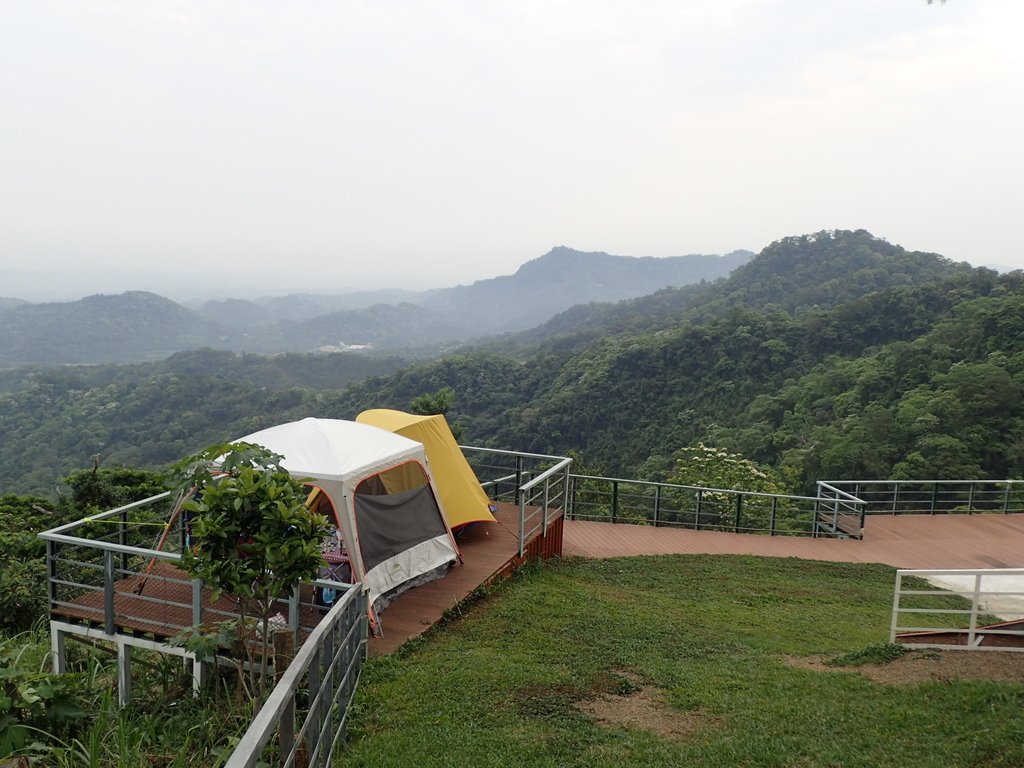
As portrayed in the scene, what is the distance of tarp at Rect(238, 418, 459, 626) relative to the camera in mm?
6664

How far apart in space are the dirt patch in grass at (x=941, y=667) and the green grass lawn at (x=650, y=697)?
0.19m

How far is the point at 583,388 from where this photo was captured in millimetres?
46688

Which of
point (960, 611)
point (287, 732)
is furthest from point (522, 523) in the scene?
point (287, 732)

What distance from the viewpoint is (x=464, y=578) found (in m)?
7.71

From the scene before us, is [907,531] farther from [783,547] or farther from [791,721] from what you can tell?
[791,721]

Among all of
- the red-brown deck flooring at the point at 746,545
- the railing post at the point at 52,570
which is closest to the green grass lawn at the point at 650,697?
the red-brown deck flooring at the point at 746,545

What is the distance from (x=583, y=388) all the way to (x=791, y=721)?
139ft

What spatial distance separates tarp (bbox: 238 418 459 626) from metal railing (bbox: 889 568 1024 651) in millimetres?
4620

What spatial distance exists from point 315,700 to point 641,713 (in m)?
2.52

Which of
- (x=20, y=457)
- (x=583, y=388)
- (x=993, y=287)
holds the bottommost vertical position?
(x=20, y=457)

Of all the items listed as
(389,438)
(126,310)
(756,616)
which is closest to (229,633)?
(389,438)

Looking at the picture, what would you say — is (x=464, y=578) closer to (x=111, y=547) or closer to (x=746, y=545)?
(x=111, y=547)

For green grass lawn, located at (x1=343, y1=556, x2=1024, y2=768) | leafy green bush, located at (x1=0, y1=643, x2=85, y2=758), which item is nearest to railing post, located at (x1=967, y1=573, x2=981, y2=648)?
green grass lawn, located at (x1=343, y1=556, x2=1024, y2=768)

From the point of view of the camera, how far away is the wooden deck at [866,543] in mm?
11438
